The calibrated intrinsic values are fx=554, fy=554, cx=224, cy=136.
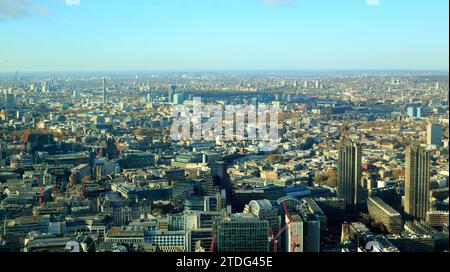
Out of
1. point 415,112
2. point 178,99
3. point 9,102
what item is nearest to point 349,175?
point 415,112

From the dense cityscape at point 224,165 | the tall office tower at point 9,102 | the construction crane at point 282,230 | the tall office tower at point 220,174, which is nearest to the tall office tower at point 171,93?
the dense cityscape at point 224,165

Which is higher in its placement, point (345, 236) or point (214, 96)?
point (214, 96)

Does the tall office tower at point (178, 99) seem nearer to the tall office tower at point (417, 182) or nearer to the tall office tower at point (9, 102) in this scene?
the tall office tower at point (9, 102)

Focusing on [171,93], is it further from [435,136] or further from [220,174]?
[435,136]

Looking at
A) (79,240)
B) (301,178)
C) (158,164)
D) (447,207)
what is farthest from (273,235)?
(158,164)

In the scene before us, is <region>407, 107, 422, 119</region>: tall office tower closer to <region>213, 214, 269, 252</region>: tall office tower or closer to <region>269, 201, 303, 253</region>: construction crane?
<region>269, 201, 303, 253</region>: construction crane

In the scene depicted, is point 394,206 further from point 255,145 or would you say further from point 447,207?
point 255,145

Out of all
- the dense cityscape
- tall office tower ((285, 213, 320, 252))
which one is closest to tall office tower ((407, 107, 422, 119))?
the dense cityscape

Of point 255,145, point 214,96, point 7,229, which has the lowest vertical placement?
point 7,229
